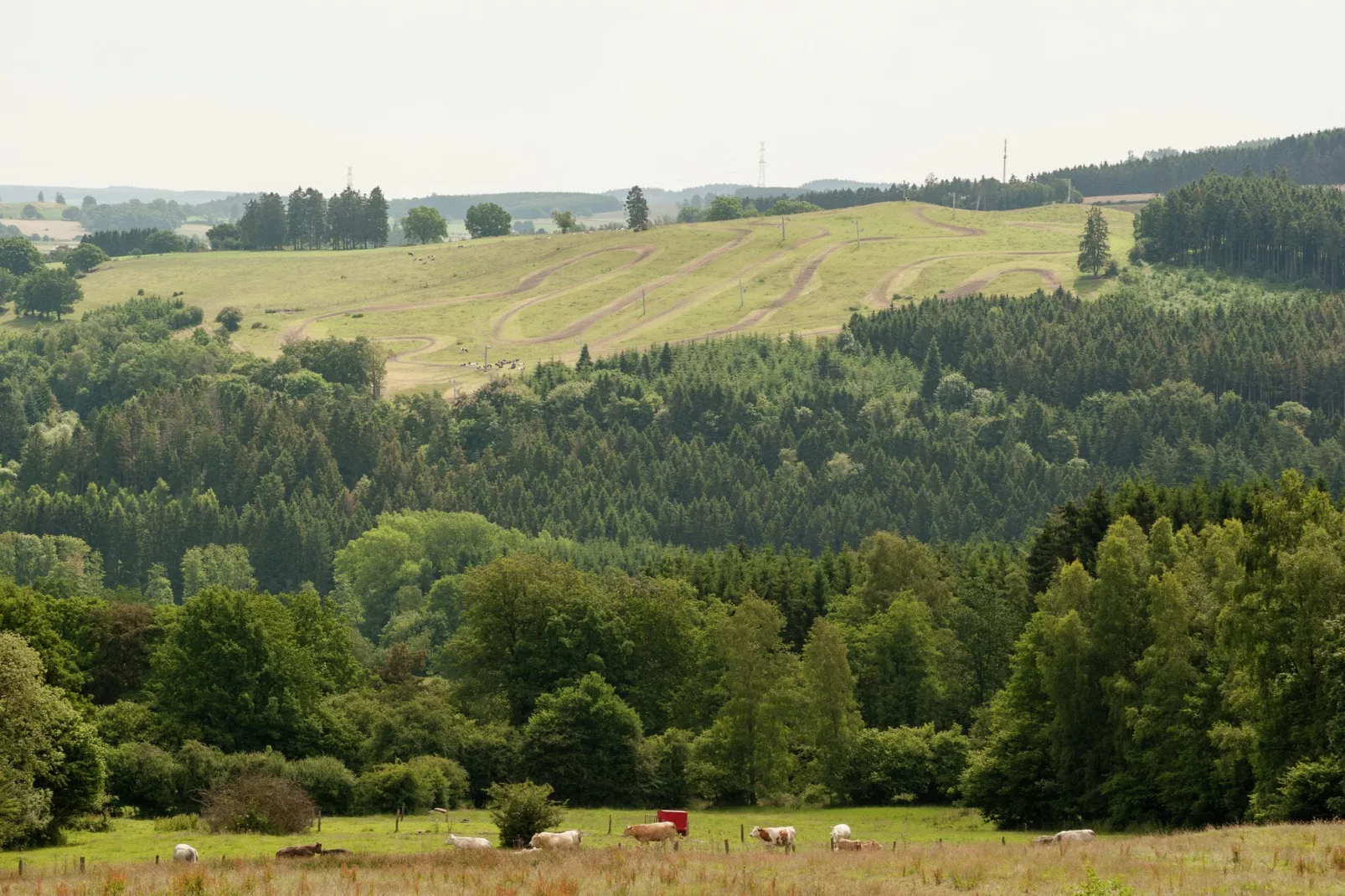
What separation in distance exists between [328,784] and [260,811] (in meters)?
18.6

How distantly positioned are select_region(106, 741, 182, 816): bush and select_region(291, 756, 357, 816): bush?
6.70 m

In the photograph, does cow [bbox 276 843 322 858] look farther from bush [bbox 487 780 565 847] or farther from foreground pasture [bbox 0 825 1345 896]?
bush [bbox 487 780 565 847]

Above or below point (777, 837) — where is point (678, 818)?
below

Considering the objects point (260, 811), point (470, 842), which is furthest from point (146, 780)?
point (470, 842)

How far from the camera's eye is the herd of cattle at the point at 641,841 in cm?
6731


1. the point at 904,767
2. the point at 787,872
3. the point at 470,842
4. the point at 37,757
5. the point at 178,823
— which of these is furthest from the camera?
the point at 904,767

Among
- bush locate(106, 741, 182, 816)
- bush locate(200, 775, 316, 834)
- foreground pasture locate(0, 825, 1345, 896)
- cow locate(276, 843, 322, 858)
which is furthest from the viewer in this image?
bush locate(106, 741, 182, 816)

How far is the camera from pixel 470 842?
70.8 meters

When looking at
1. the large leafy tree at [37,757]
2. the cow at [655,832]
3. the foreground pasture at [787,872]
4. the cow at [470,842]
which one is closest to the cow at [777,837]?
the cow at [655,832]

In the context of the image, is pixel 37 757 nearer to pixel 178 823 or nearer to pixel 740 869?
pixel 178 823

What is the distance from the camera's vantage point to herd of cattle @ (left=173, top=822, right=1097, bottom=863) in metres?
67.3

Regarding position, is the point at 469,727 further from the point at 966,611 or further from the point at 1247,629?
the point at 1247,629

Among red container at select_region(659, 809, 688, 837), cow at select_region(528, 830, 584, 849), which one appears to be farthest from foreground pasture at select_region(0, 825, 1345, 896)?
red container at select_region(659, 809, 688, 837)

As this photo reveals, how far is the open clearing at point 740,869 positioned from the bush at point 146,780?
83.3 feet
